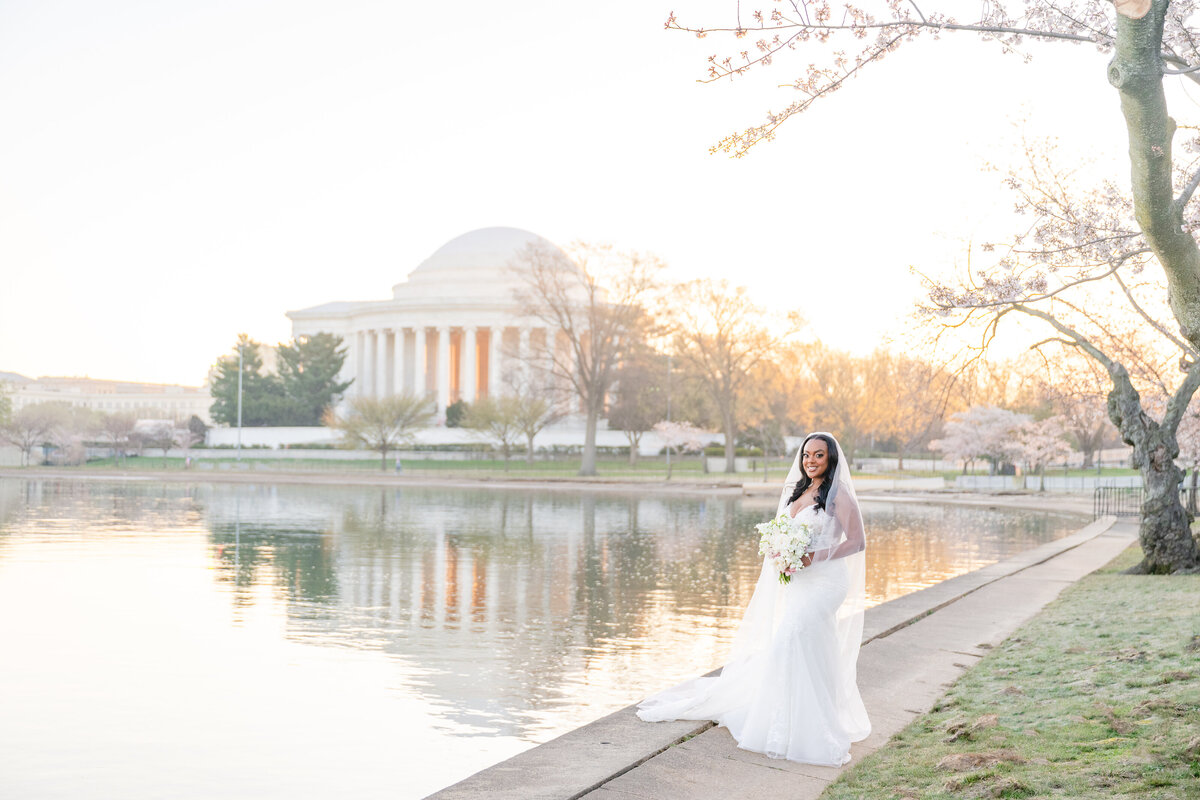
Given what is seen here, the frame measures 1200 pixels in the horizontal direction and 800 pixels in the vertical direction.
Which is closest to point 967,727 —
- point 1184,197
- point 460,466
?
point 1184,197

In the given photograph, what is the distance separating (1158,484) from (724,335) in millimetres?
49030

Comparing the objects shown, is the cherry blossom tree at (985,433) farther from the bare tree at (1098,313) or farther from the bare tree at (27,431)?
the bare tree at (27,431)

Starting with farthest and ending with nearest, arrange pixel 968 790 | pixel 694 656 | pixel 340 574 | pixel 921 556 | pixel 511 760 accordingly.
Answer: pixel 921 556, pixel 340 574, pixel 694 656, pixel 511 760, pixel 968 790

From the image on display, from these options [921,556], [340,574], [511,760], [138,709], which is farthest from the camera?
[921,556]

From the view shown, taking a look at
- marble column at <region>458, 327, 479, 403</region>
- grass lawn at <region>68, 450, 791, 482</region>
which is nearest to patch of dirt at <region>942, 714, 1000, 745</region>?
grass lawn at <region>68, 450, 791, 482</region>

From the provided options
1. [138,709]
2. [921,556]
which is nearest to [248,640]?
[138,709]

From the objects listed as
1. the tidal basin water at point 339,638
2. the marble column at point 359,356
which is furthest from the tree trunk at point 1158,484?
the marble column at point 359,356

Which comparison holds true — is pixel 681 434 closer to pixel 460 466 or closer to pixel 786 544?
pixel 460 466

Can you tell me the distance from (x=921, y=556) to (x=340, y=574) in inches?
488

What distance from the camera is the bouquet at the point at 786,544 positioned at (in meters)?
7.40

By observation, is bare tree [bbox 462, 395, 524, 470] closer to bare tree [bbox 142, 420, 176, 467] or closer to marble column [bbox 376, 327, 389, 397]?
bare tree [bbox 142, 420, 176, 467]

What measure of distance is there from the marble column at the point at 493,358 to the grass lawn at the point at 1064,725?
80.7 m

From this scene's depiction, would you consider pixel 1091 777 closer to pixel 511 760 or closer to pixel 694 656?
pixel 511 760

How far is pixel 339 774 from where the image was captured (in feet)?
28.6
